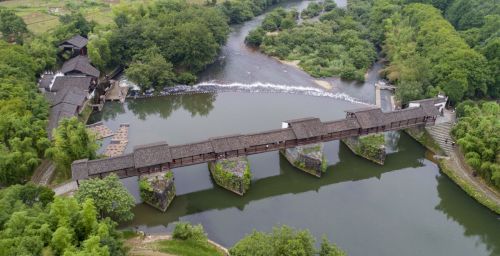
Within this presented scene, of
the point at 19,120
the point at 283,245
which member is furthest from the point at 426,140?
the point at 19,120

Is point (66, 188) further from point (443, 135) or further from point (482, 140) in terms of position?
point (482, 140)

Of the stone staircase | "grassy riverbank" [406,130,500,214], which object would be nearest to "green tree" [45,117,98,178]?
"grassy riverbank" [406,130,500,214]

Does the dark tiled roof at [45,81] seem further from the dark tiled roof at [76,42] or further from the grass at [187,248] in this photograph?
the grass at [187,248]

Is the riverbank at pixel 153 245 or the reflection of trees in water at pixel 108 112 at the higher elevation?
the reflection of trees in water at pixel 108 112

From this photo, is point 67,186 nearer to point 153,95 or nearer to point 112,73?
point 153,95

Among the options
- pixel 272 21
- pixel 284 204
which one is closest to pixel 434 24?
pixel 272 21

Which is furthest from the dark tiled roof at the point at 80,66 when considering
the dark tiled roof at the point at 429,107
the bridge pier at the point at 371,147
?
the dark tiled roof at the point at 429,107
